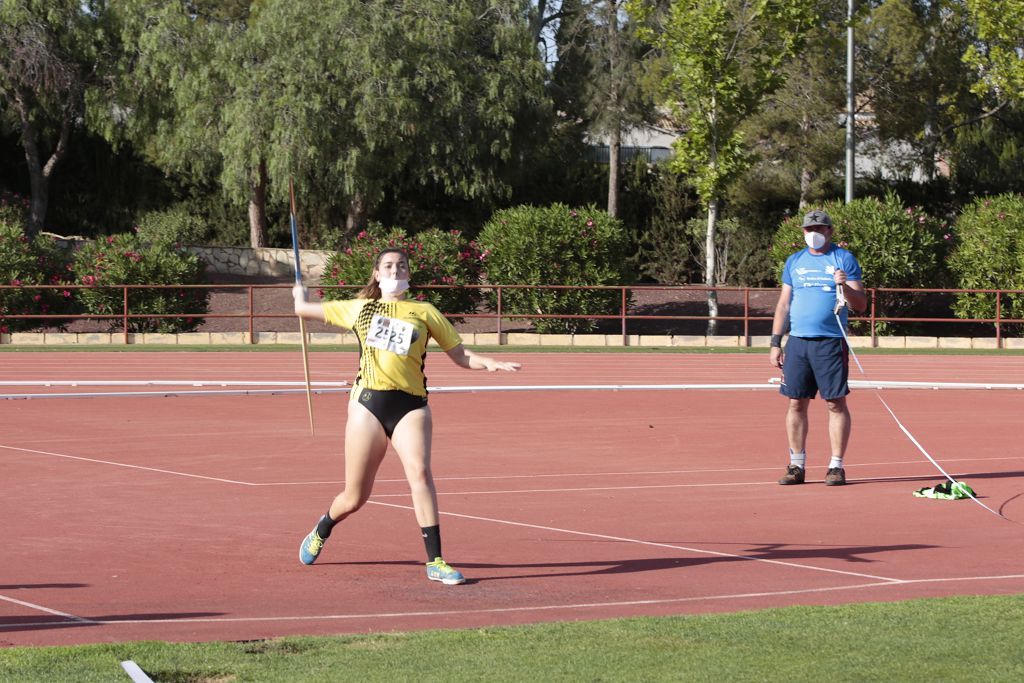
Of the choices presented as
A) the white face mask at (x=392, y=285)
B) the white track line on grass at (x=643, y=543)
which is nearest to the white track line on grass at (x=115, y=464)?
the white track line on grass at (x=643, y=543)

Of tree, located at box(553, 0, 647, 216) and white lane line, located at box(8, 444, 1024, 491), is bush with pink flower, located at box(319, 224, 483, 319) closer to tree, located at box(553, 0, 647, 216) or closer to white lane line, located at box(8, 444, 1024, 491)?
tree, located at box(553, 0, 647, 216)

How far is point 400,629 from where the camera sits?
666 centimetres

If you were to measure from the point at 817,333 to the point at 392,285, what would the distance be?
14.5 ft

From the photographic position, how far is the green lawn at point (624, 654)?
5645 mm

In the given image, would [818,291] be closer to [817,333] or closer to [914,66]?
[817,333]

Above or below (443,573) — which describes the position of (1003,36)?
above

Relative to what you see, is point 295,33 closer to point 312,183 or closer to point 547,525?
point 312,183

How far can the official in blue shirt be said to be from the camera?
35.5ft

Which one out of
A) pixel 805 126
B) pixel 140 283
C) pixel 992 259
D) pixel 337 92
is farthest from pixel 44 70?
pixel 992 259

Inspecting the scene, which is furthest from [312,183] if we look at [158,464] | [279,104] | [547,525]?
[547,525]

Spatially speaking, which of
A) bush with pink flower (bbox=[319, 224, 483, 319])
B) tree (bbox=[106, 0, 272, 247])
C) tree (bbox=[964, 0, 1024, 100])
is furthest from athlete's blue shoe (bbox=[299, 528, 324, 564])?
tree (bbox=[106, 0, 272, 247])

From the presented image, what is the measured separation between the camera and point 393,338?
7.55 m

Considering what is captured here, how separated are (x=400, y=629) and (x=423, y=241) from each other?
25.4 meters

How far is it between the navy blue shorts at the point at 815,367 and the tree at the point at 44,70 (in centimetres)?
3387
